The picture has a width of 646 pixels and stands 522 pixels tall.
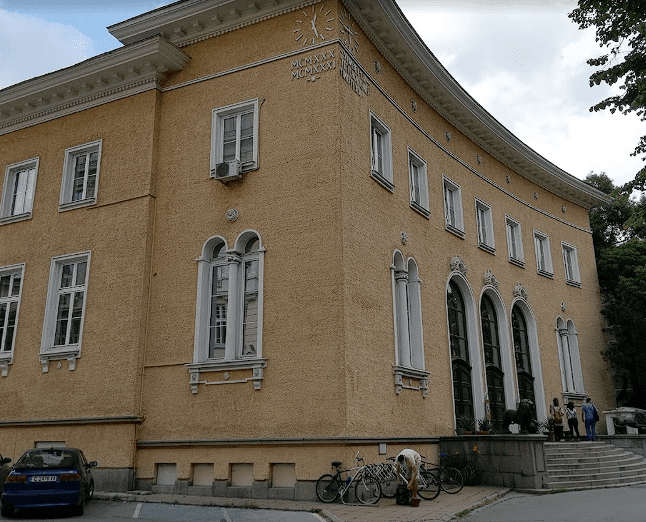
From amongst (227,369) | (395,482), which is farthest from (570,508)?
(227,369)

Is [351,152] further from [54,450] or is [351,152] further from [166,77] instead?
[54,450]

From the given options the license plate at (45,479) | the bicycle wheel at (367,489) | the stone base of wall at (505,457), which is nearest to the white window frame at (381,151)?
the stone base of wall at (505,457)

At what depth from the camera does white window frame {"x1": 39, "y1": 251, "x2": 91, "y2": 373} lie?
15.8 metres

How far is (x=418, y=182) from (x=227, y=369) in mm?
8413

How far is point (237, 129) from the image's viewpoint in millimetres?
15742

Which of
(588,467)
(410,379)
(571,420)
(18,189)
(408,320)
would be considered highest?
(18,189)

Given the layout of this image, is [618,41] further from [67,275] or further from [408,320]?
[67,275]

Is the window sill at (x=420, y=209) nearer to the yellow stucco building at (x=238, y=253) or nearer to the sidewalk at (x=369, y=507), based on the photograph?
the yellow stucco building at (x=238, y=253)

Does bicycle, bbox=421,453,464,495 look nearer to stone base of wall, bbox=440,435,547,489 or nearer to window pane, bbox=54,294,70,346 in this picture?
stone base of wall, bbox=440,435,547,489

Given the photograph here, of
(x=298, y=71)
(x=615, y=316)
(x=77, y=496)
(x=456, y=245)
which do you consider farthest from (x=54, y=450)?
(x=615, y=316)

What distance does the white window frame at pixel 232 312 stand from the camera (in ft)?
45.2

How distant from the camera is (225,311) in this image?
585 inches

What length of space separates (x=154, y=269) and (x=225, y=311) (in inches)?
90.5

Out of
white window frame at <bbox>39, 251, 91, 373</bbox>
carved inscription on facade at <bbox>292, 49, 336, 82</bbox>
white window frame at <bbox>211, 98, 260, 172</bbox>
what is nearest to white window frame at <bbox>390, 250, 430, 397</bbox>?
white window frame at <bbox>211, 98, 260, 172</bbox>
